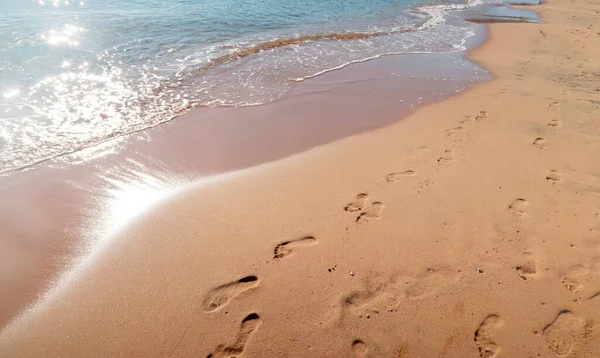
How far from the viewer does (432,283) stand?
3291 mm

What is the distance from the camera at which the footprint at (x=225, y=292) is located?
311 centimetres

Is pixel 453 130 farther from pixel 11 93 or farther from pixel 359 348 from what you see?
pixel 11 93

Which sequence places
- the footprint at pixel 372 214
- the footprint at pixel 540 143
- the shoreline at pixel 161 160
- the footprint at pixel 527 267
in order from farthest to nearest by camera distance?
the footprint at pixel 540 143 → the footprint at pixel 372 214 → the shoreline at pixel 161 160 → the footprint at pixel 527 267

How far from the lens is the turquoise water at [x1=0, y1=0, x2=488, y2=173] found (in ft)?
20.4

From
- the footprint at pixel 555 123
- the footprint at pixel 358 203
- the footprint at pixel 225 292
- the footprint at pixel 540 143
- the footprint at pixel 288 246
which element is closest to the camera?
the footprint at pixel 225 292

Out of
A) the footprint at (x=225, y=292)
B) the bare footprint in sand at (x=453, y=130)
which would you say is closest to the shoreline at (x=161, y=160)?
the bare footprint in sand at (x=453, y=130)

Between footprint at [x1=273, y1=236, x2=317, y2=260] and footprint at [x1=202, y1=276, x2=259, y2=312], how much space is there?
0.36 meters

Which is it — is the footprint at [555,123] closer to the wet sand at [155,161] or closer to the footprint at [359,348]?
the wet sand at [155,161]

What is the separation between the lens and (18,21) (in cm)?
1127

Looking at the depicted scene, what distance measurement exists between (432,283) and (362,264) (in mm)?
680

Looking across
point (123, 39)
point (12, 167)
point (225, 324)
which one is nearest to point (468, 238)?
point (225, 324)

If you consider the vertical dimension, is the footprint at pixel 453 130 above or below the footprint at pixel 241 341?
above

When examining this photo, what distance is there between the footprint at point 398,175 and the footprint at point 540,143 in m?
2.29

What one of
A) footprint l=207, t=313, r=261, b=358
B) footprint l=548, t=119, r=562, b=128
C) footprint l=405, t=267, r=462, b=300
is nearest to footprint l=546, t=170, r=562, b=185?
footprint l=548, t=119, r=562, b=128
